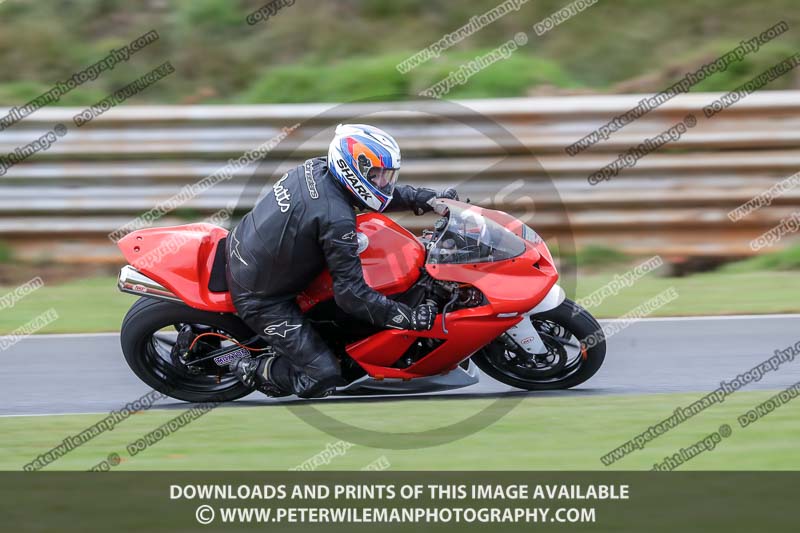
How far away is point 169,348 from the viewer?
21.9 feet

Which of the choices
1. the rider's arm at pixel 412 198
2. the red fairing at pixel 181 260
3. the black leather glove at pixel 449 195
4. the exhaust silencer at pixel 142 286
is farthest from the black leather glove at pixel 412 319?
the exhaust silencer at pixel 142 286

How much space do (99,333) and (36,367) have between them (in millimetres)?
795

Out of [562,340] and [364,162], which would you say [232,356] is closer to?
[364,162]

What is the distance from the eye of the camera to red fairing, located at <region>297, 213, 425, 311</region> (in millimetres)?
6105

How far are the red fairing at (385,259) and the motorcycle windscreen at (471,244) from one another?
0.39 ft

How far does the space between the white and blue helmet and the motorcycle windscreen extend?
47cm

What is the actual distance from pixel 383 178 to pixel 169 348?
188 centimetres

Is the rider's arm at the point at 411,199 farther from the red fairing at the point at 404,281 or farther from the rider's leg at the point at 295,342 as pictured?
the rider's leg at the point at 295,342

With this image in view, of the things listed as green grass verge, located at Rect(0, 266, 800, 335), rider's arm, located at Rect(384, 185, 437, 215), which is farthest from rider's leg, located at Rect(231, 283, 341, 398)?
green grass verge, located at Rect(0, 266, 800, 335)

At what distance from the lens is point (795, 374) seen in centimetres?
684

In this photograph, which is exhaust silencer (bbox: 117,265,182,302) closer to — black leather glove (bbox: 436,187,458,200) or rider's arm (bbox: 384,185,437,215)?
rider's arm (bbox: 384,185,437,215)

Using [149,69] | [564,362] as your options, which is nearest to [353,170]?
[564,362]

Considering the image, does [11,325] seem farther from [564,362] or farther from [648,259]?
[648,259]
